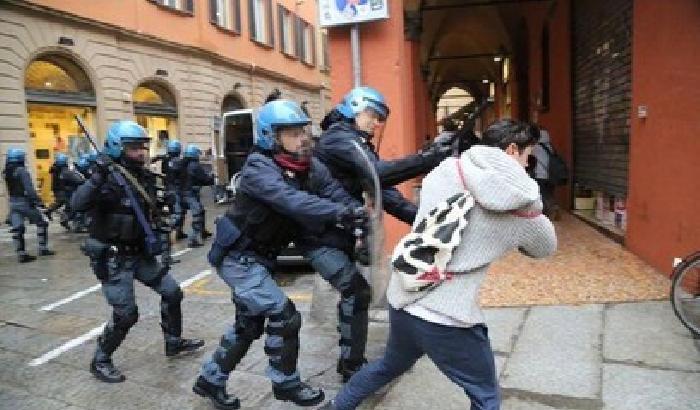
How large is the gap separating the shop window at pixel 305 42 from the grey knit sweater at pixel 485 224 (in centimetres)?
2753

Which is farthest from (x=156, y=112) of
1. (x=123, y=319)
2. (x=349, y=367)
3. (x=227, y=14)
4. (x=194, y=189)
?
(x=349, y=367)

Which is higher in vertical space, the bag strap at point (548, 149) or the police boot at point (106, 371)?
the bag strap at point (548, 149)

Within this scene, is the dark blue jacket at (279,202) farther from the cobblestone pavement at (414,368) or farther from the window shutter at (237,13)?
the window shutter at (237,13)

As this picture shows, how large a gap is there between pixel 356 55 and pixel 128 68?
12316mm

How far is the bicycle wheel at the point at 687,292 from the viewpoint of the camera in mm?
4172

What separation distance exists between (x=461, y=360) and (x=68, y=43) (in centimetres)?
1555

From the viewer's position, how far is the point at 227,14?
72.8 feet

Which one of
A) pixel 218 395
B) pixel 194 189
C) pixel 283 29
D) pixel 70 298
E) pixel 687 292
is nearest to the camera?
pixel 218 395

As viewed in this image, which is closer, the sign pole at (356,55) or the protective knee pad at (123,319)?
the protective knee pad at (123,319)

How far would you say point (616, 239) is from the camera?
7.29m

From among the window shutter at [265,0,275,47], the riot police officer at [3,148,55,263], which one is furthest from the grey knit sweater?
the window shutter at [265,0,275,47]

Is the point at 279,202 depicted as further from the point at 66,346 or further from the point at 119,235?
the point at 66,346

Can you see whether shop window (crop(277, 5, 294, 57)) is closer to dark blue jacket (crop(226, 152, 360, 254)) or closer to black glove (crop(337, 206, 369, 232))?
dark blue jacket (crop(226, 152, 360, 254))

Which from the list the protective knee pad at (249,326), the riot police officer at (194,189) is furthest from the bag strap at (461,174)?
the riot police officer at (194,189)
